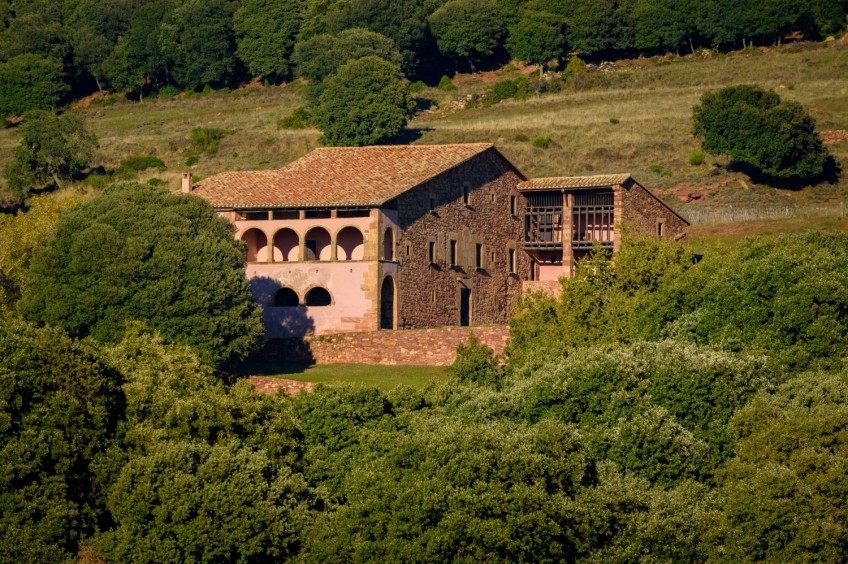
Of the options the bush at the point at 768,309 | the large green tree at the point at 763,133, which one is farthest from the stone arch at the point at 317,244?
the large green tree at the point at 763,133

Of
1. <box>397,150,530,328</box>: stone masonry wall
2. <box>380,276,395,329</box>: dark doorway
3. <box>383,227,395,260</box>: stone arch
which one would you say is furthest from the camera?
<box>397,150,530,328</box>: stone masonry wall

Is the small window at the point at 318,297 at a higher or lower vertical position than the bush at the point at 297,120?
lower

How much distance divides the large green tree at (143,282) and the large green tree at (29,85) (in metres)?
86.1

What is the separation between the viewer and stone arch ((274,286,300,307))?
7669 cm

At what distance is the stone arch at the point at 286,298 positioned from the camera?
76688mm

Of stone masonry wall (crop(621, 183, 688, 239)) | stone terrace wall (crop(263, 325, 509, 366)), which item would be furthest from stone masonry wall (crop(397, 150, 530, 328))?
stone masonry wall (crop(621, 183, 688, 239))

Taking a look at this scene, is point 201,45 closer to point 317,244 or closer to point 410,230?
point 317,244

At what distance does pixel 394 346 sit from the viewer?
7169 cm

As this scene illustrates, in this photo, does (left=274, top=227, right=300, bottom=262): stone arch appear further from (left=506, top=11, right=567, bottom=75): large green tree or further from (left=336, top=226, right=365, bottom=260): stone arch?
(left=506, top=11, right=567, bottom=75): large green tree

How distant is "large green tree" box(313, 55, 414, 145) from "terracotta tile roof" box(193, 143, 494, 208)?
112 feet

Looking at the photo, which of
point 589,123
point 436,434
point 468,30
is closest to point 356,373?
point 436,434

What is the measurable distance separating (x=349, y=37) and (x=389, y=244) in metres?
64.2

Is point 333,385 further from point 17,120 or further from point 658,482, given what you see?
point 17,120

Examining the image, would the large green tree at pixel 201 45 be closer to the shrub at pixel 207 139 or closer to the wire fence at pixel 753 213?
the shrub at pixel 207 139
